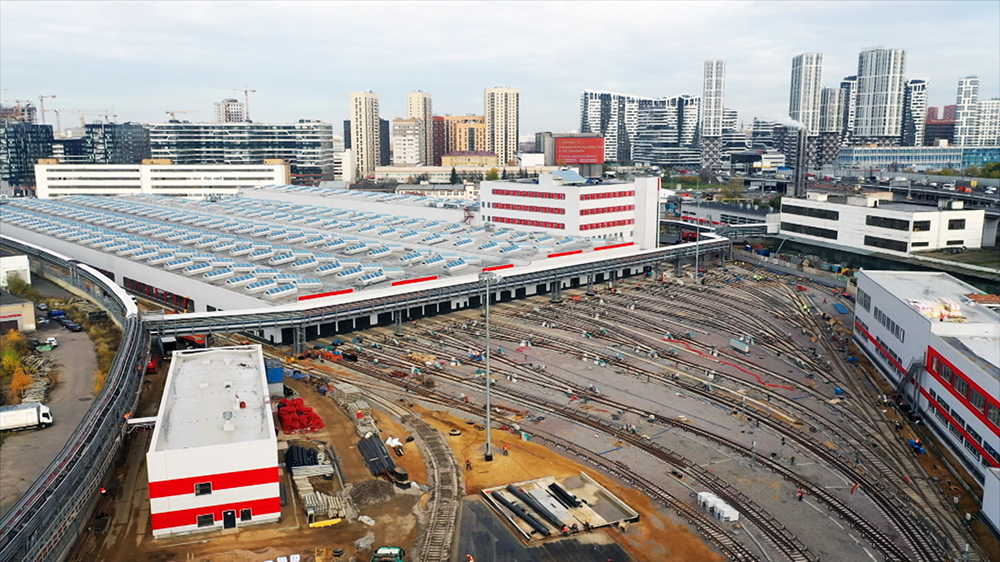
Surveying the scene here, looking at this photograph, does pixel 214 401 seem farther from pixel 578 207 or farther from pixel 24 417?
pixel 578 207

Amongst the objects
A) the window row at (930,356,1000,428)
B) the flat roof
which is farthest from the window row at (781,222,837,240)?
the flat roof

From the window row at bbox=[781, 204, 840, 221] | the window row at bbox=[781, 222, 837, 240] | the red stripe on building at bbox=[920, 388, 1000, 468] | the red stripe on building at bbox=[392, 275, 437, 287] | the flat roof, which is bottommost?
the red stripe on building at bbox=[920, 388, 1000, 468]

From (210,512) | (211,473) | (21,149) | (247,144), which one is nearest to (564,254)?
(211,473)

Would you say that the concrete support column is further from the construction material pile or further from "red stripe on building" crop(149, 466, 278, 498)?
"red stripe on building" crop(149, 466, 278, 498)

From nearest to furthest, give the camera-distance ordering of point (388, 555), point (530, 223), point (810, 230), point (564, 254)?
point (388, 555) → point (564, 254) → point (530, 223) → point (810, 230)

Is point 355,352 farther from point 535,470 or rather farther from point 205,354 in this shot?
point 535,470
